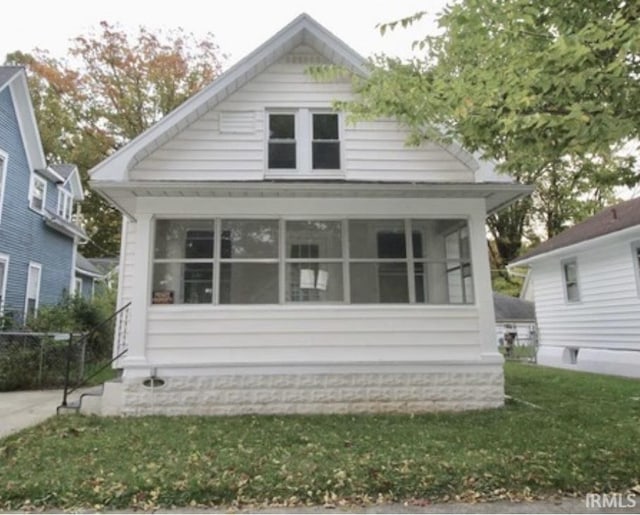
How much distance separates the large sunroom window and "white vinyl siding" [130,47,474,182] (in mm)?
906

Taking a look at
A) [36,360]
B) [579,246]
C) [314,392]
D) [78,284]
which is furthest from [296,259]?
[78,284]

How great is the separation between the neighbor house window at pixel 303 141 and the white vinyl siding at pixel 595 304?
869cm

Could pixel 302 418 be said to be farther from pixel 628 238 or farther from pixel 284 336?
pixel 628 238

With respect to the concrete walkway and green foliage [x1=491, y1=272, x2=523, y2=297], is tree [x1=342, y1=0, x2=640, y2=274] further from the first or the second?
green foliage [x1=491, y1=272, x2=523, y2=297]

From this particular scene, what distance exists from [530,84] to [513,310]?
24.1 metres

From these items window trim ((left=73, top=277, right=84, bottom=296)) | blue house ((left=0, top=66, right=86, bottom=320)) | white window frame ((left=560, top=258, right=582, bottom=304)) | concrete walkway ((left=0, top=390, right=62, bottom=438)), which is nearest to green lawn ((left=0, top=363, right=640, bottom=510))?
concrete walkway ((left=0, top=390, right=62, bottom=438))

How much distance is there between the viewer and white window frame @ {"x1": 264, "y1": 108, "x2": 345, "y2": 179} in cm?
804

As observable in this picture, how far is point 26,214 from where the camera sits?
13.9 metres

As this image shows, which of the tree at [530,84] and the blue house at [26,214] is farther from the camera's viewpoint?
the blue house at [26,214]

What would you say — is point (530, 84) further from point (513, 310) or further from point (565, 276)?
point (513, 310)

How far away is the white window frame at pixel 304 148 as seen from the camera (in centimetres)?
804

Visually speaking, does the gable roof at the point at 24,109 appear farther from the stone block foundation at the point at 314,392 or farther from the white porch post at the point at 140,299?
the stone block foundation at the point at 314,392

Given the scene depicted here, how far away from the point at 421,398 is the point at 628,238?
8172 mm

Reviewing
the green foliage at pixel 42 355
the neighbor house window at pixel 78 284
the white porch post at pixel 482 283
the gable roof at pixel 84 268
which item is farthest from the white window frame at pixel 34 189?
the white porch post at pixel 482 283
